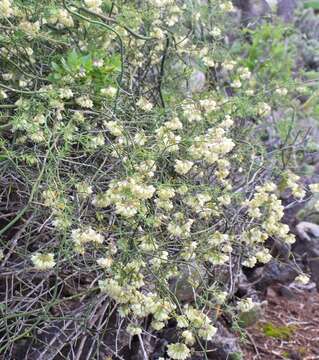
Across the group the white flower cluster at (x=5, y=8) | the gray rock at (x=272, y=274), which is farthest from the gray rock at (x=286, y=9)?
the white flower cluster at (x=5, y=8)

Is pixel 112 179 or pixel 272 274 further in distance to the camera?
pixel 272 274

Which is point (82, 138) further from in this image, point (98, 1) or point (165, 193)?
point (98, 1)

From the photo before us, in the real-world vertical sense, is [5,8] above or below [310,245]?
above

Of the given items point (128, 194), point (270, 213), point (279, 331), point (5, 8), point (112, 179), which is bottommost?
point (279, 331)

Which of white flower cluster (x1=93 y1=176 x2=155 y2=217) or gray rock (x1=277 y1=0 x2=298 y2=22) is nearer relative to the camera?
white flower cluster (x1=93 y1=176 x2=155 y2=217)

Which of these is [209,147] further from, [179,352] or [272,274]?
[272,274]

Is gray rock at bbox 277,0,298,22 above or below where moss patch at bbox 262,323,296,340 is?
above

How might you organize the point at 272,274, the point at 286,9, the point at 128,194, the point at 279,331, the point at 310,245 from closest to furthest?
the point at 128,194
the point at 279,331
the point at 272,274
the point at 310,245
the point at 286,9

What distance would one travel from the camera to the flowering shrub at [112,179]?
74.2 inches

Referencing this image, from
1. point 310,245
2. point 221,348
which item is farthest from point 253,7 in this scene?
point 221,348

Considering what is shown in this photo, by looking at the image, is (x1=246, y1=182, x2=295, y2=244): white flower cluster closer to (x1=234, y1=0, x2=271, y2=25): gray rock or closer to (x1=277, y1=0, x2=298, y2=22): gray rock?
(x1=234, y1=0, x2=271, y2=25): gray rock

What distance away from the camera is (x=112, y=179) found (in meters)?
2.01

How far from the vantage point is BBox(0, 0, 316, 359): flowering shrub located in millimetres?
1885

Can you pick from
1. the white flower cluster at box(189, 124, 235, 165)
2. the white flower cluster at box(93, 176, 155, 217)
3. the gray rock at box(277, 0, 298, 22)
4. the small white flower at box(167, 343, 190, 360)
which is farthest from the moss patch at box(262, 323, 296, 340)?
the gray rock at box(277, 0, 298, 22)
